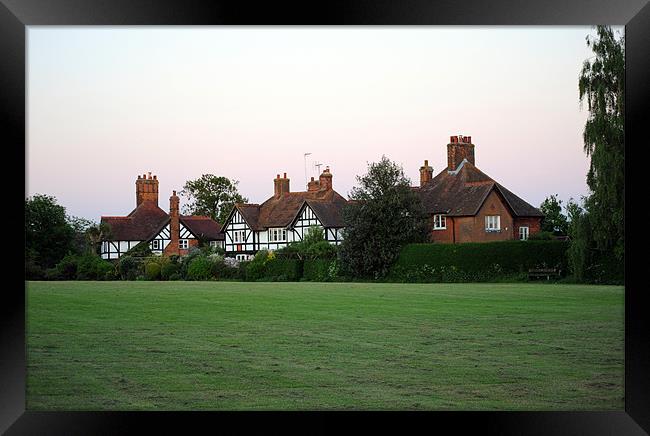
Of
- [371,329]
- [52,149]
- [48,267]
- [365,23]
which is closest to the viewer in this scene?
[365,23]

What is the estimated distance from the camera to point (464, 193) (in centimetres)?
2911

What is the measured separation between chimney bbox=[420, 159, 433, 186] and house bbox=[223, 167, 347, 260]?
340 cm

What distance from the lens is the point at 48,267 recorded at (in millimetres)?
27703

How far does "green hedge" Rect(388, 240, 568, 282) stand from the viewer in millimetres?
20891

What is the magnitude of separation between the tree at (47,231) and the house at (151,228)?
4.14m

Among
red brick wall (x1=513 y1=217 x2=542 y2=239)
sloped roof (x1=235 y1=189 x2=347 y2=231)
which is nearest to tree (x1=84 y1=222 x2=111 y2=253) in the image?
sloped roof (x1=235 y1=189 x2=347 y2=231)

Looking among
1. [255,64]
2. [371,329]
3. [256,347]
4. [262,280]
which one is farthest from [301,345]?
[255,64]

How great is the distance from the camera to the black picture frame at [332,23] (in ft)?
15.9

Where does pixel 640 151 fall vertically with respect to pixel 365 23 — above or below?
below

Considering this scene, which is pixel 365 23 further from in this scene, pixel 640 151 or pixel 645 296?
pixel 645 296

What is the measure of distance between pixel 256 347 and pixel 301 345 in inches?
22.0

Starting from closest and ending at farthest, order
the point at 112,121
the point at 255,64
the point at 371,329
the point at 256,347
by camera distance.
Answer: the point at 256,347, the point at 371,329, the point at 112,121, the point at 255,64

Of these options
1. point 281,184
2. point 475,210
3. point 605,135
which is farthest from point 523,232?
point 605,135

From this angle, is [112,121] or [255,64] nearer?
[112,121]
